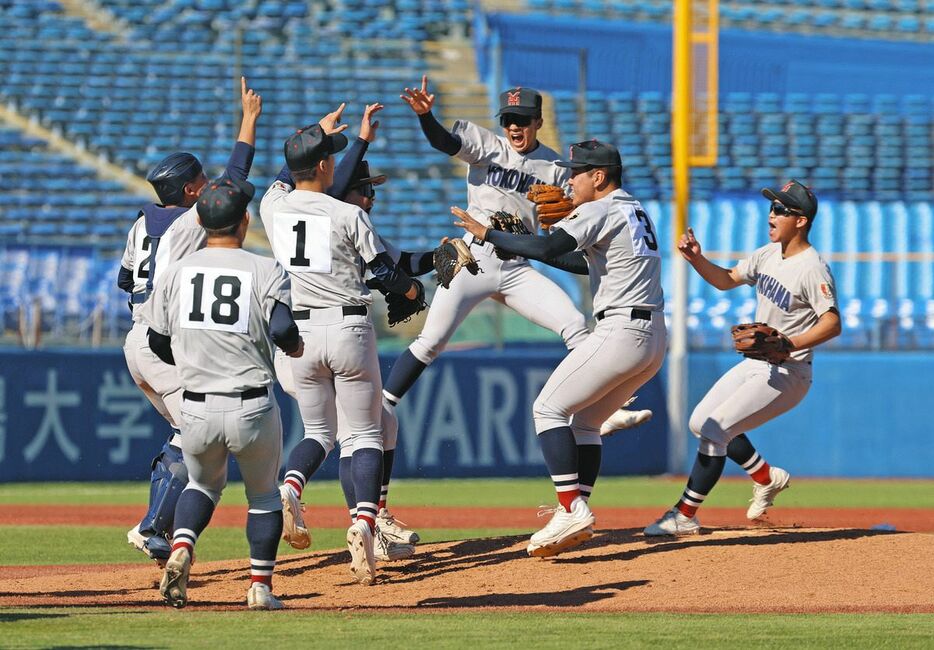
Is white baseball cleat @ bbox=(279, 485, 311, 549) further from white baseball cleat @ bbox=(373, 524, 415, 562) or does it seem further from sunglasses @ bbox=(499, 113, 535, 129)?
sunglasses @ bbox=(499, 113, 535, 129)

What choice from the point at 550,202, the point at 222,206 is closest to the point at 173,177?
the point at 222,206

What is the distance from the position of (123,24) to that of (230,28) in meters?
1.92

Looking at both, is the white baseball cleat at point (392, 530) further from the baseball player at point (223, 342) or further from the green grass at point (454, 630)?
the baseball player at point (223, 342)

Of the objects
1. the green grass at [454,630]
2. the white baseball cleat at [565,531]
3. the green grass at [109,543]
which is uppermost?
the white baseball cleat at [565,531]

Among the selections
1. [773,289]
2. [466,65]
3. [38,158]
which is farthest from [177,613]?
[466,65]

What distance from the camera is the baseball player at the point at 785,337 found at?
27.0 ft

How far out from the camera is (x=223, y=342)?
591 cm

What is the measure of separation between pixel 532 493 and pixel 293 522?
7.10m

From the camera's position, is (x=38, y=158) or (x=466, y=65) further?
(x=466, y=65)

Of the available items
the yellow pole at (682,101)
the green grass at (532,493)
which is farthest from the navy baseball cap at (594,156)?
the yellow pole at (682,101)

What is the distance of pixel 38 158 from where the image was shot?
21.6 metres

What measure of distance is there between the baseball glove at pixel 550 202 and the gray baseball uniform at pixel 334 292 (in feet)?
3.85

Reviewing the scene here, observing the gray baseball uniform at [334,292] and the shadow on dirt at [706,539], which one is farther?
the shadow on dirt at [706,539]

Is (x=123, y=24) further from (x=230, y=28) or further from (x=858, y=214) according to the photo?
(x=858, y=214)
